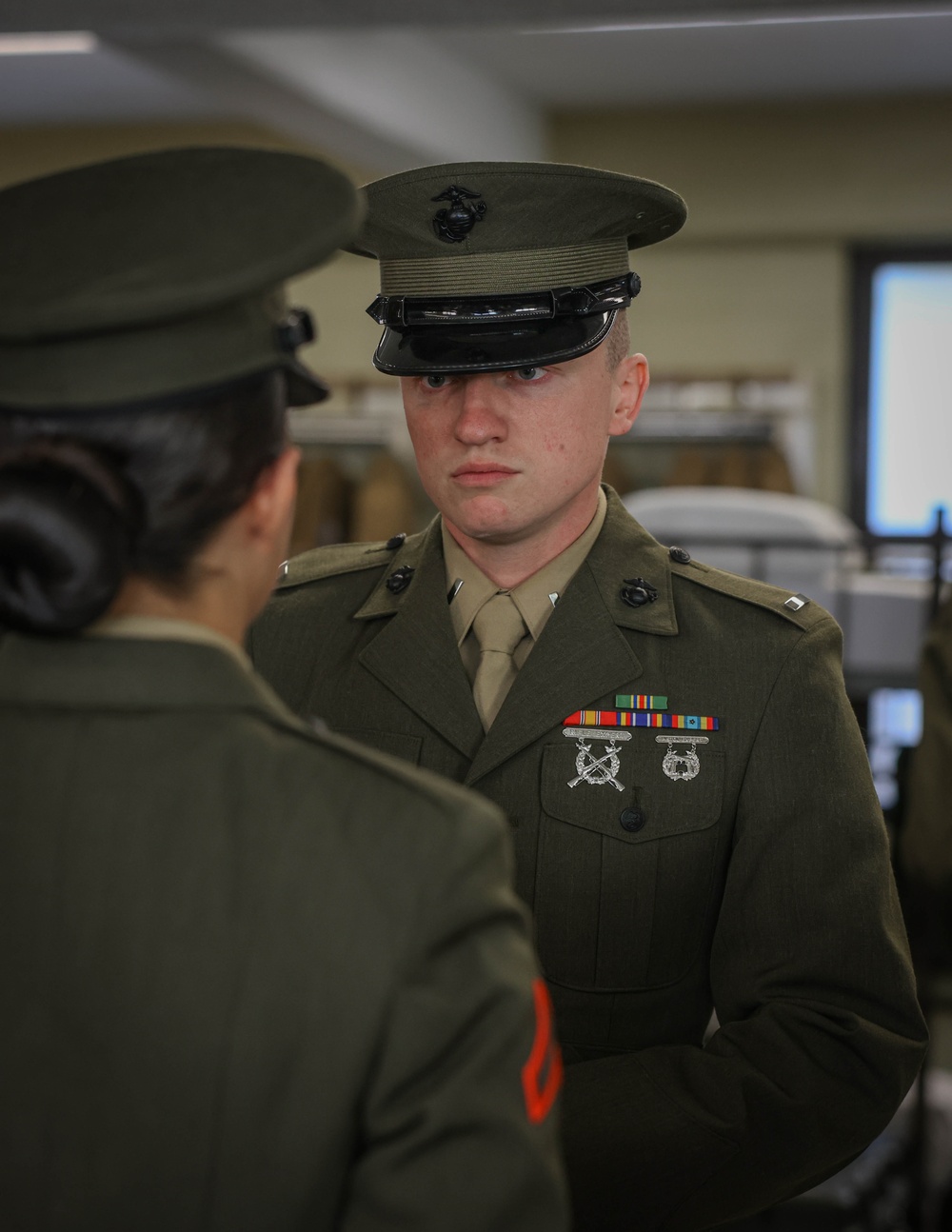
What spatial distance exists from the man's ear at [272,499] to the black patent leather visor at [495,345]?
482 millimetres

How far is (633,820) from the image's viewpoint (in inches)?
50.2

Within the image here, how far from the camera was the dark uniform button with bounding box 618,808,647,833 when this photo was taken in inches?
50.2

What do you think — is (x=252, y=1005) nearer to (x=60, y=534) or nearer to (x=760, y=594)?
(x=60, y=534)

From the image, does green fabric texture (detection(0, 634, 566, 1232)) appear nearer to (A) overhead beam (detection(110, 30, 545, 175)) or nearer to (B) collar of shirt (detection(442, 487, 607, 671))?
(B) collar of shirt (detection(442, 487, 607, 671))

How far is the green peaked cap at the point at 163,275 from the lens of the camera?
0.73m

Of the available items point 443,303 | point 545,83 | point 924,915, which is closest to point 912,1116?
point 924,915

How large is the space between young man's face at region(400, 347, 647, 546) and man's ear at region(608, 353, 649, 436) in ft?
0.18

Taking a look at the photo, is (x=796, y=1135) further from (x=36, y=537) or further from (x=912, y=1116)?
(x=912, y=1116)

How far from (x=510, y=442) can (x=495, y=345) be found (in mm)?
93

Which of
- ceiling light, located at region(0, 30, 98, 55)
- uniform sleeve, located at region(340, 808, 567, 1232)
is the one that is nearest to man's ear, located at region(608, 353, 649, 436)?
uniform sleeve, located at region(340, 808, 567, 1232)

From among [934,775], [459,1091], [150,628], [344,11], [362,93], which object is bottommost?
[934,775]

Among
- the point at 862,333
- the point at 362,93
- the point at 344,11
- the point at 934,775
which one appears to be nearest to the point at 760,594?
the point at 344,11

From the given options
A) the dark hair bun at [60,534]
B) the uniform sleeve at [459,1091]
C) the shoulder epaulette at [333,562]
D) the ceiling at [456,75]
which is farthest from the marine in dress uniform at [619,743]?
the ceiling at [456,75]

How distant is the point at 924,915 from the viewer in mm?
3049
